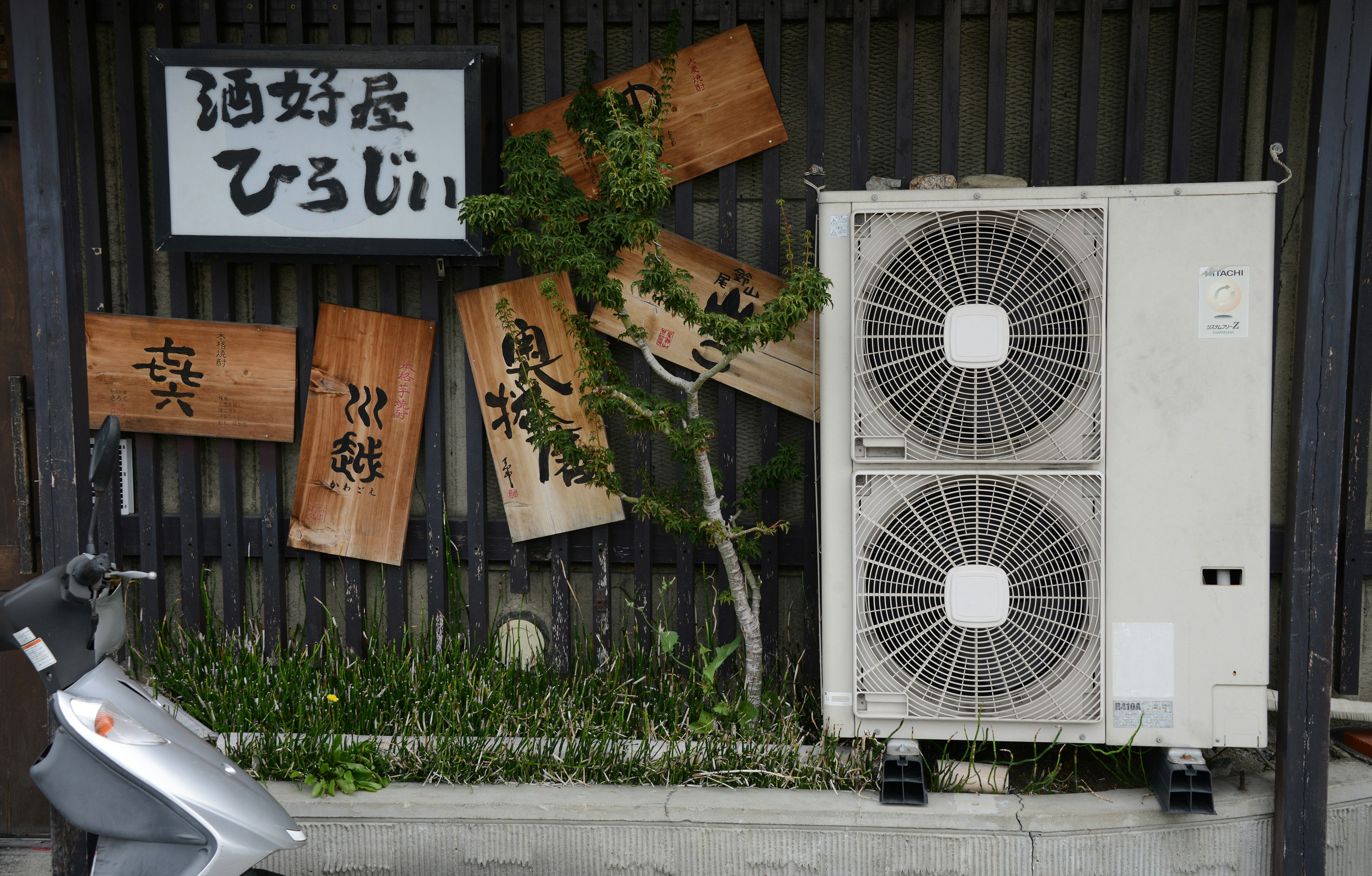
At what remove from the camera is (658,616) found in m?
4.02

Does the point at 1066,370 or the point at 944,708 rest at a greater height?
the point at 1066,370

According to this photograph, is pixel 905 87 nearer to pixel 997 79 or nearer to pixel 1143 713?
pixel 997 79

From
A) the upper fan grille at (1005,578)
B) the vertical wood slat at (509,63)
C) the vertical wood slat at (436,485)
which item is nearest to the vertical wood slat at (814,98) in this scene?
the vertical wood slat at (509,63)

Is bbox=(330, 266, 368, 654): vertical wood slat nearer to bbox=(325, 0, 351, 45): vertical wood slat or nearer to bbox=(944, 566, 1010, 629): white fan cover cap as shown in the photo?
bbox=(325, 0, 351, 45): vertical wood slat

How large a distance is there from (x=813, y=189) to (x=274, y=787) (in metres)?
3.32

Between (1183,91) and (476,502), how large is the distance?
3554mm

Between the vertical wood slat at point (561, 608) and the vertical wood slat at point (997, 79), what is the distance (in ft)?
8.36

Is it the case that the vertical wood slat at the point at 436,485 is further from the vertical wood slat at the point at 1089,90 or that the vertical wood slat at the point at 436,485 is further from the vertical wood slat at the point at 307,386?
the vertical wood slat at the point at 1089,90

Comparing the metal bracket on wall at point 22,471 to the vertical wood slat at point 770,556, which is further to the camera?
the metal bracket on wall at point 22,471

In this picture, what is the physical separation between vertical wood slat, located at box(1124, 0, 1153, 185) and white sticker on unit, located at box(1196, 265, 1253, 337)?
0.82 meters

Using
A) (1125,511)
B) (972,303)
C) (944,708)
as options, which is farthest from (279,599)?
(1125,511)

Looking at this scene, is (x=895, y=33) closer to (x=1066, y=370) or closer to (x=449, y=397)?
(x=1066, y=370)

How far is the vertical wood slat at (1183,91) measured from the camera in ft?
11.9

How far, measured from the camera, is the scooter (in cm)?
234
